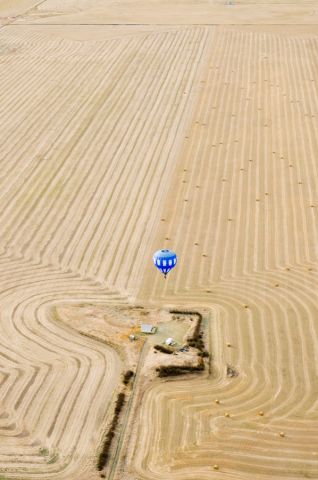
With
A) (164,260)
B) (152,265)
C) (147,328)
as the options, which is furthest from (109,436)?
(152,265)

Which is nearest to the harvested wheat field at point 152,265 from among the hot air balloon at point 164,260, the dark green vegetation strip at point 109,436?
the dark green vegetation strip at point 109,436

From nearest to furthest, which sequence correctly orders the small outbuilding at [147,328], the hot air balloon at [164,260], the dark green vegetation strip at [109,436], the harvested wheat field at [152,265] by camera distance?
the dark green vegetation strip at [109,436], the harvested wheat field at [152,265], the small outbuilding at [147,328], the hot air balloon at [164,260]

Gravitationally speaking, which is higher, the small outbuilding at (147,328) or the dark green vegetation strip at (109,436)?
the small outbuilding at (147,328)

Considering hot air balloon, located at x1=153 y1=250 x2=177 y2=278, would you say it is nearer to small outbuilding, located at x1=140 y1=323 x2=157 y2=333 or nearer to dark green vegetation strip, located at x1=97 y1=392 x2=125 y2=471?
small outbuilding, located at x1=140 y1=323 x2=157 y2=333

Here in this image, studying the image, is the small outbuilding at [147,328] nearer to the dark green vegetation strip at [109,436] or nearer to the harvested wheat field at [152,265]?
the harvested wheat field at [152,265]

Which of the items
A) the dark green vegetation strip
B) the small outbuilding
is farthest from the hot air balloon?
the dark green vegetation strip

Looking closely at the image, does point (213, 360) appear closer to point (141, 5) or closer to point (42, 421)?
point (42, 421)

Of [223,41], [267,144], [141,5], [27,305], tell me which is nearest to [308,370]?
[27,305]

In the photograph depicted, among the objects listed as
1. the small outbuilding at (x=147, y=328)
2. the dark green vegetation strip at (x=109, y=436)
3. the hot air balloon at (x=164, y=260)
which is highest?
the hot air balloon at (x=164, y=260)

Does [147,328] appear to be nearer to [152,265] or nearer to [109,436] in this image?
[152,265]

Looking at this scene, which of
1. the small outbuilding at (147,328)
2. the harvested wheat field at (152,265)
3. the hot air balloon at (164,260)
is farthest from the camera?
the hot air balloon at (164,260)
